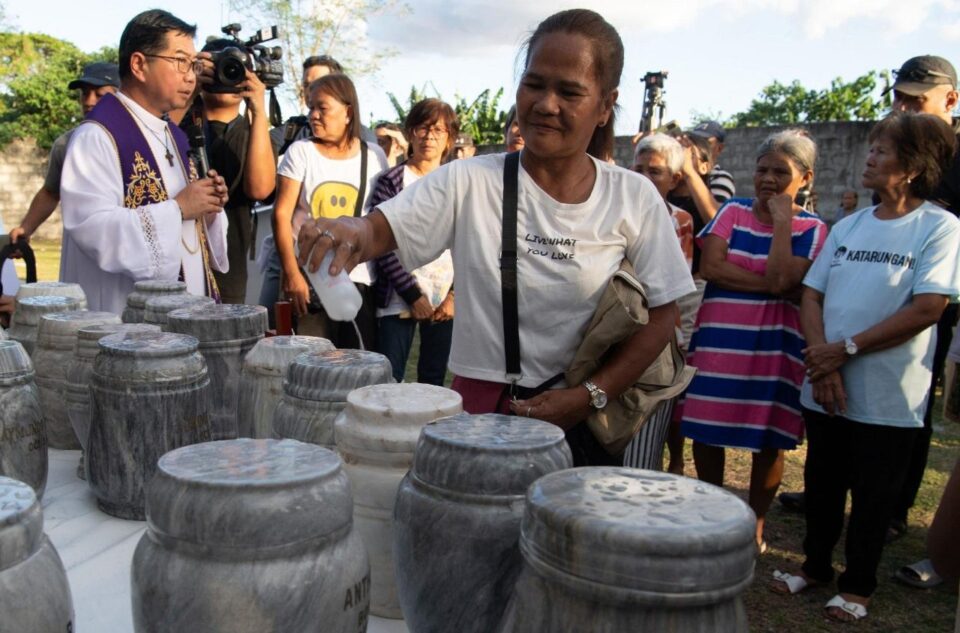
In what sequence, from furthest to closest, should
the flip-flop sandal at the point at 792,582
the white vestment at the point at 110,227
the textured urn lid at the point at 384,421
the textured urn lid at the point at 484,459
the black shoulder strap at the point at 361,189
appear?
the black shoulder strap at the point at 361,189 → the flip-flop sandal at the point at 792,582 → the white vestment at the point at 110,227 → the textured urn lid at the point at 384,421 → the textured urn lid at the point at 484,459

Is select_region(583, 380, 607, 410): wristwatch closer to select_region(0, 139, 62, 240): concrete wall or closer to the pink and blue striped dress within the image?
the pink and blue striped dress

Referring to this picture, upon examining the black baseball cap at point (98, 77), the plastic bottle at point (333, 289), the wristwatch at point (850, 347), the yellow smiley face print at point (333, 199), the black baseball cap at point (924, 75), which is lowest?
the wristwatch at point (850, 347)

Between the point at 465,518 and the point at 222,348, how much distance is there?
88cm

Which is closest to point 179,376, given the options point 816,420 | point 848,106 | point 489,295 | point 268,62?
point 489,295

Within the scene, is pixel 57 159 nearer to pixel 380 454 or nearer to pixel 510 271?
pixel 510 271

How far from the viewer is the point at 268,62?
317 centimetres

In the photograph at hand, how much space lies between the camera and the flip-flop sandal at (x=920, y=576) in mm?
3139

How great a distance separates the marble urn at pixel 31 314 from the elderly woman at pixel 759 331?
8.01 feet

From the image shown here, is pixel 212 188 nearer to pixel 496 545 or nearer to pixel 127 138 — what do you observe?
pixel 127 138

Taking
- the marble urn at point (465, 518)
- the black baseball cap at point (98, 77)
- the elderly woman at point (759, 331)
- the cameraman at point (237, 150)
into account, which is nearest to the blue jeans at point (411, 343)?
the cameraman at point (237, 150)

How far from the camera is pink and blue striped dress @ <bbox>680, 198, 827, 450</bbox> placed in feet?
10.4

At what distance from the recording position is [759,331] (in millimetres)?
3201

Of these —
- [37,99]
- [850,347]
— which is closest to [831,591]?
[850,347]

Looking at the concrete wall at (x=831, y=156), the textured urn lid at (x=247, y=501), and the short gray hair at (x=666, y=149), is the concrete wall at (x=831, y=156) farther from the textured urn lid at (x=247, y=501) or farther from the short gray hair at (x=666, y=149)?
the textured urn lid at (x=247, y=501)
